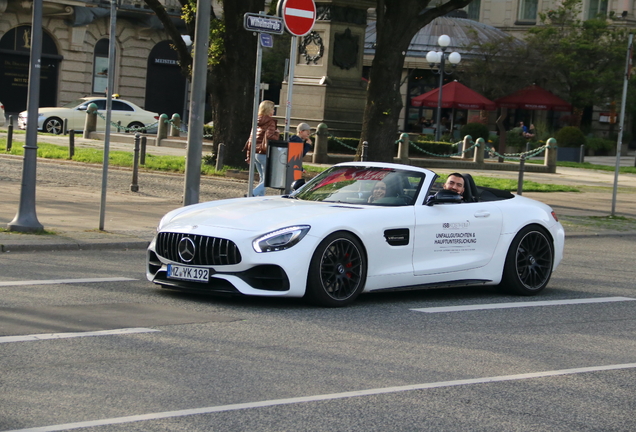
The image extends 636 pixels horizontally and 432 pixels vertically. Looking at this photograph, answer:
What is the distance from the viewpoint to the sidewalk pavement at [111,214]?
39.8ft

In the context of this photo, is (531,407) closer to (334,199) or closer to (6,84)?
(334,199)

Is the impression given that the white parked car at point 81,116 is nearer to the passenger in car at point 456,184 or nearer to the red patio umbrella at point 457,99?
the red patio umbrella at point 457,99

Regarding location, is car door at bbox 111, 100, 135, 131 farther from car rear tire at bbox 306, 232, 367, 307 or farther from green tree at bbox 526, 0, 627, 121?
car rear tire at bbox 306, 232, 367, 307

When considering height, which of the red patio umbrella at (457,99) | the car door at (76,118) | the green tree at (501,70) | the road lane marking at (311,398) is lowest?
the road lane marking at (311,398)

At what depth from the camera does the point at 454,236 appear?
9984 millimetres

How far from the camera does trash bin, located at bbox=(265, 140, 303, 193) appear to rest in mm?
14547

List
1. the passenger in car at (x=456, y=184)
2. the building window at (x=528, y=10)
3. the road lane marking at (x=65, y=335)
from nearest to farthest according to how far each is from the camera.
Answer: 1. the road lane marking at (x=65, y=335)
2. the passenger in car at (x=456, y=184)
3. the building window at (x=528, y=10)

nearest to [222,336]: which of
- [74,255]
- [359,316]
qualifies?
[359,316]

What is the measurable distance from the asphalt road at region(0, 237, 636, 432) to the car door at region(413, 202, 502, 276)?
1.26 ft

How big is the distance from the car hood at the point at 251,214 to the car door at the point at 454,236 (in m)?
0.67

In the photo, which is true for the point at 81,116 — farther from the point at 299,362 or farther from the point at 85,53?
the point at 299,362

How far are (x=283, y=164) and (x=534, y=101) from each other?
37.0m

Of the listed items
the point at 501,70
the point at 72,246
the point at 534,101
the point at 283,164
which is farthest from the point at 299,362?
the point at 501,70

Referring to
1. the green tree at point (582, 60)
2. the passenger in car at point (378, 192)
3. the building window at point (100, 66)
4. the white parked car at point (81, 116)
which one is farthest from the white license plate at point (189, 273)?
the green tree at point (582, 60)
